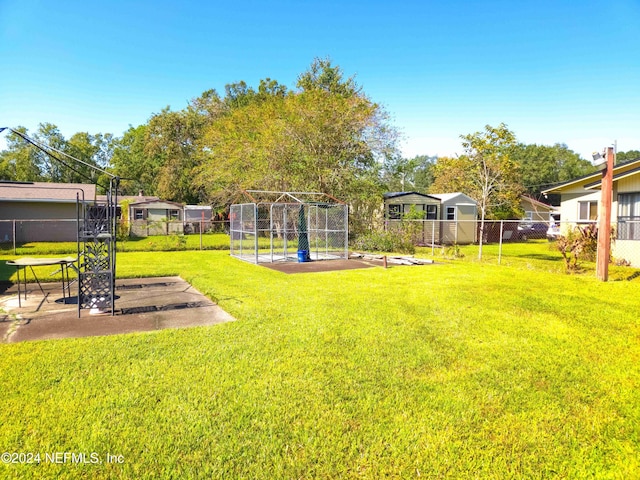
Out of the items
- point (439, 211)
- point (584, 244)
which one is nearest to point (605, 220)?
point (584, 244)

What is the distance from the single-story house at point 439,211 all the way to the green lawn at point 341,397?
14.6 m

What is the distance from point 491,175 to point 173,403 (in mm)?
28766

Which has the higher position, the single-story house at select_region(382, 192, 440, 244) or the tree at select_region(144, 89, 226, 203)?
the tree at select_region(144, 89, 226, 203)

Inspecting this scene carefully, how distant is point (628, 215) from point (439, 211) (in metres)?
11.1

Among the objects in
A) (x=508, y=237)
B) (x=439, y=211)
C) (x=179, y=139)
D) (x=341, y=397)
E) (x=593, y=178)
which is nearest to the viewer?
(x=341, y=397)

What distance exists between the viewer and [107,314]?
6004 mm

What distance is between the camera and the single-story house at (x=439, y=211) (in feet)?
66.8

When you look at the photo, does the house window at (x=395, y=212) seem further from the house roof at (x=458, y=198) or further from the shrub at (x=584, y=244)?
the shrub at (x=584, y=244)

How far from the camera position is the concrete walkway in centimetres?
512

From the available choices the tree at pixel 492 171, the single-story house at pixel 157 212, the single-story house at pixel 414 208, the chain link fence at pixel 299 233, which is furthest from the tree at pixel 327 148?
the single-story house at pixel 157 212

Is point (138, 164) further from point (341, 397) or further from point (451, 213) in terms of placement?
point (341, 397)

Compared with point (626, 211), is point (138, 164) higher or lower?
higher

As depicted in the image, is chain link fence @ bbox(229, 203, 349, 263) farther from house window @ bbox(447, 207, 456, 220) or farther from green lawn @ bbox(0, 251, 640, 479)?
house window @ bbox(447, 207, 456, 220)

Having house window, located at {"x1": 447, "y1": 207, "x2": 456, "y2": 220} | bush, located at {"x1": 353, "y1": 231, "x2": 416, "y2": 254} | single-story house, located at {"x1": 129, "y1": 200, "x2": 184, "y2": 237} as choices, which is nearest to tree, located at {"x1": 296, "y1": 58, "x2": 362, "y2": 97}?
house window, located at {"x1": 447, "y1": 207, "x2": 456, "y2": 220}
